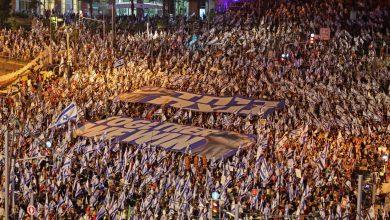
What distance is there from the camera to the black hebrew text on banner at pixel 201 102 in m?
31.7

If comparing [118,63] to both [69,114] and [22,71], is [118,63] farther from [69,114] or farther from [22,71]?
[69,114]

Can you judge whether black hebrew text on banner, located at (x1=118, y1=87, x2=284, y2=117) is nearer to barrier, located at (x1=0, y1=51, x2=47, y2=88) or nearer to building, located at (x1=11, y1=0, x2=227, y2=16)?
barrier, located at (x1=0, y1=51, x2=47, y2=88)

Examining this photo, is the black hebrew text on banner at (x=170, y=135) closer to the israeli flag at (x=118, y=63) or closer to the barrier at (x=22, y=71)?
the israeli flag at (x=118, y=63)

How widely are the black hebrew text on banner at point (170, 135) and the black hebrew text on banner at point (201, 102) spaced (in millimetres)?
1970

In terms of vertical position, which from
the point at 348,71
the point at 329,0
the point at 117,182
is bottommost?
the point at 117,182

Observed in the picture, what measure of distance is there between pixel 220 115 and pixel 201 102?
1.82 meters

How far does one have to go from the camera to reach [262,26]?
1647 inches

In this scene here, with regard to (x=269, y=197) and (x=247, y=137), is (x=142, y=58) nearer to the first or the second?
(x=247, y=137)

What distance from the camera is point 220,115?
104 feet

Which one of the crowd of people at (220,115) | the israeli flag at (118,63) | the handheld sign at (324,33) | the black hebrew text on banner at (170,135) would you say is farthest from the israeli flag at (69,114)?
the handheld sign at (324,33)

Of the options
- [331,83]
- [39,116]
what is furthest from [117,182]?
[331,83]

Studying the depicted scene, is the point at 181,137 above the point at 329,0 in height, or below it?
below

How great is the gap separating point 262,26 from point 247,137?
14342 millimetres

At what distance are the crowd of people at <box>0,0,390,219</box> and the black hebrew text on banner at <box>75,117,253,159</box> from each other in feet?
1.95
